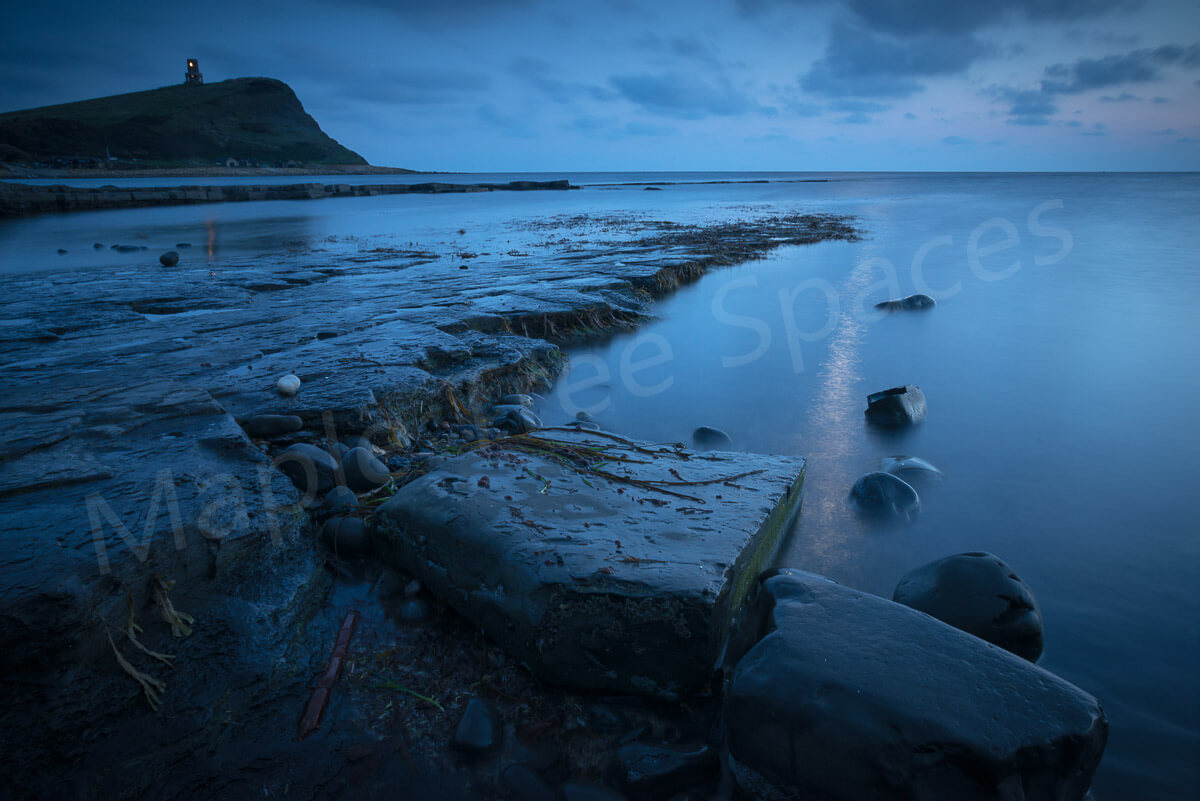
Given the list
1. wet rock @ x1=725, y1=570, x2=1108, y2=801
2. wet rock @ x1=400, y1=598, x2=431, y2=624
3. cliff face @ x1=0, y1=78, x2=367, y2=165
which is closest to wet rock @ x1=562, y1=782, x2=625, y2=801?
wet rock @ x1=725, y1=570, x2=1108, y2=801

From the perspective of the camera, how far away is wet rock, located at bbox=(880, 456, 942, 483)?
12.1 ft

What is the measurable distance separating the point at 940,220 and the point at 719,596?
23.5 metres

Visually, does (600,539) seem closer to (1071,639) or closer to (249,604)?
(249,604)

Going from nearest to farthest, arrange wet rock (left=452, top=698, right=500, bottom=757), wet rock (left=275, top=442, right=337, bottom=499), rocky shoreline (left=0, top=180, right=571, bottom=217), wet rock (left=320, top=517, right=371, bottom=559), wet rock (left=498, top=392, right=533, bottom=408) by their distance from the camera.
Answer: wet rock (left=452, top=698, right=500, bottom=757)
wet rock (left=320, top=517, right=371, bottom=559)
wet rock (left=275, top=442, right=337, bottom=499)
wet rock (left=498, top=392, right=533, bottom=408)
rocky shoreline (left=0, top=180, right=571, bottom=217)

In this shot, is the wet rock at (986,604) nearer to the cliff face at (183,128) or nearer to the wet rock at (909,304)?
the wet rock at (909,304)

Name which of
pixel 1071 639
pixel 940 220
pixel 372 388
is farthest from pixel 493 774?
pixel 940 220

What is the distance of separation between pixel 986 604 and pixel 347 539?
8.26 ft

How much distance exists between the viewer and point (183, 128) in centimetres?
8594

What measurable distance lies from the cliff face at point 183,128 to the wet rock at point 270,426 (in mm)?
87296

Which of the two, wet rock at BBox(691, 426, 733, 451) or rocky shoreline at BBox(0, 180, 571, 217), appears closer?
wet rock at BBox(691, 426, 733, 451)

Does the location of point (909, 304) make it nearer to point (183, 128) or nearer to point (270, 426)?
point (270, 426)

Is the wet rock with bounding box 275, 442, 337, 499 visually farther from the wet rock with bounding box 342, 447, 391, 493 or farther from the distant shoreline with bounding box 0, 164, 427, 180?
the distant shoreline with bounding box 0, 164, 427, 180

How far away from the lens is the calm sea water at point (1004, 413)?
2383mm

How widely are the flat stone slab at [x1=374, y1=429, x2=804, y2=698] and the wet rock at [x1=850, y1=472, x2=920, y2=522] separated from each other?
50 centimetres
